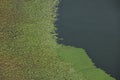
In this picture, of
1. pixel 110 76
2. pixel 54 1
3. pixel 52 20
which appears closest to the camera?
pixel 110 76

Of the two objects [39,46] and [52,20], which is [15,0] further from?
[39,46]

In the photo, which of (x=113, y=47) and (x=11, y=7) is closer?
(x=113, y=47)

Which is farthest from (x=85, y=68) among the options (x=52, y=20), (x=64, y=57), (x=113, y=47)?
(x=52, y=20)

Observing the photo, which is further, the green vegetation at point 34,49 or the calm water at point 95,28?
the calm water at point 95,28

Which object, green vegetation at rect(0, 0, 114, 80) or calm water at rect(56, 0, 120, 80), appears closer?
green vegetation at rect(0, 0, 114, 80)
